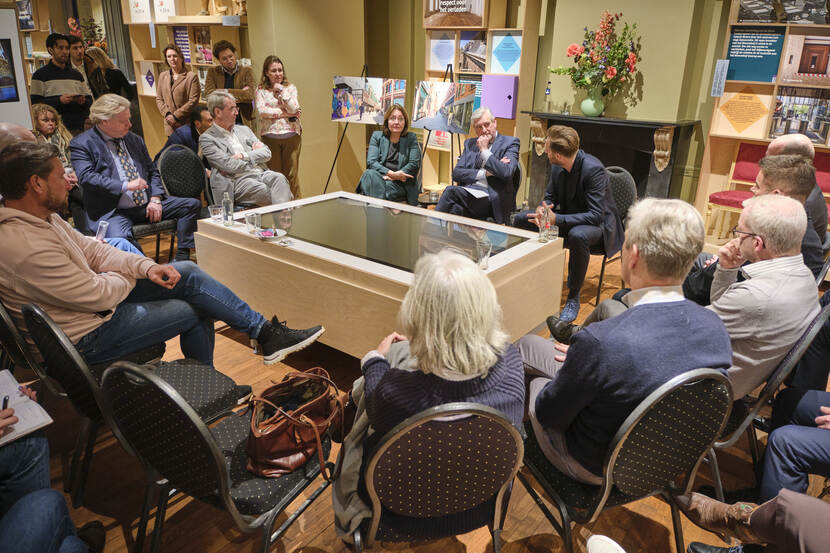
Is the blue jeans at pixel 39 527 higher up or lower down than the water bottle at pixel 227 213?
lower down

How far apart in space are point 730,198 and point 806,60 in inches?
45.1

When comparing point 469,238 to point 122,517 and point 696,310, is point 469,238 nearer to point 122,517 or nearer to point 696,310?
point 696,310

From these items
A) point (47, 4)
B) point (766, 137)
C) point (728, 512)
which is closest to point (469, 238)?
point (728, 512)

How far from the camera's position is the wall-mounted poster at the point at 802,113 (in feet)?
14.4

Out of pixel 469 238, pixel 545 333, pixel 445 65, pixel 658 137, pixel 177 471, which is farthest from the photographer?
pixel 445 65

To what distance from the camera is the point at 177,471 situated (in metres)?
1.41

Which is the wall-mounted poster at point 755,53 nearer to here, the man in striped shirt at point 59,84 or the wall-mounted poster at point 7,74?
the wall-mounted poster at point 7,74

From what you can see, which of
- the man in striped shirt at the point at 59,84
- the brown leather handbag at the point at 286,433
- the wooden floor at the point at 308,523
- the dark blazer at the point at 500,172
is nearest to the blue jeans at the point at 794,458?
the wooden floor at the point at 308,523

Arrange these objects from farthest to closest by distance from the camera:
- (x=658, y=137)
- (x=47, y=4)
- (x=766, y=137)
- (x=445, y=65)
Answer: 1. (x=47, y=4)
2. (x=445, y=65)
3. (x=658, y=137)
4. (x=766, y=137)

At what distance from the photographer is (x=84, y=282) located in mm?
1980

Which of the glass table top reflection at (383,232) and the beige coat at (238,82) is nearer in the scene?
the glass table top reflection at (383,232)

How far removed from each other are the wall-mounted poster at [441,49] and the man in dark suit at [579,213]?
2921 millimetres

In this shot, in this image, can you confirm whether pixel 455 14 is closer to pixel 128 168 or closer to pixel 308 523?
pixel 128 168

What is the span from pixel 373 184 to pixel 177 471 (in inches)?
135
